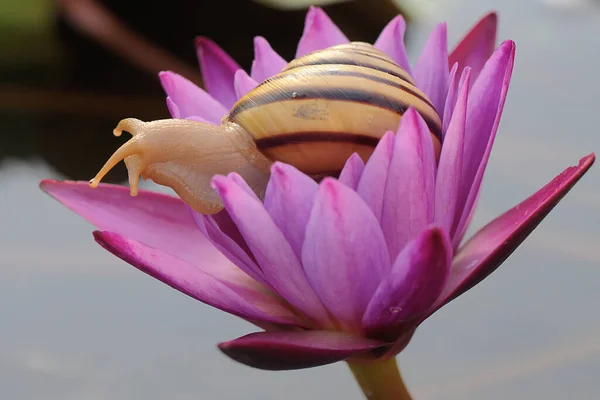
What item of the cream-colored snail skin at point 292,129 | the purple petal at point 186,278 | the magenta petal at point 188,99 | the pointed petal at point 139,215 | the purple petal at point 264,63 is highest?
the purple petal at point 264,63

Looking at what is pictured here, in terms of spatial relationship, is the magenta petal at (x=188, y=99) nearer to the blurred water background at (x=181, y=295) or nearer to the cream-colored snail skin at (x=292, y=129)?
the cream-colored snail skin at (x=292, y=129)

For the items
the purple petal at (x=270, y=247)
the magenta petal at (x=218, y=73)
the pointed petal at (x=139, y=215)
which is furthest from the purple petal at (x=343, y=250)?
the magenta petal at (x=218, y=73)

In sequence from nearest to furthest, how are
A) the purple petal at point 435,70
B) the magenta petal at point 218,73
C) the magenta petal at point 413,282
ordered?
1. the magenta petal at point 413,282
2. the purple petal at point 435,70
3. the magenta petal at point 218,73

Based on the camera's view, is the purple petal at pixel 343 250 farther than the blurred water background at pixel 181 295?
No

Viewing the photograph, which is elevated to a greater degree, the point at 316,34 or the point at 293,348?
the point at 316,34

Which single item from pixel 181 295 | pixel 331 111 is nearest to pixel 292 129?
pixel 331 111

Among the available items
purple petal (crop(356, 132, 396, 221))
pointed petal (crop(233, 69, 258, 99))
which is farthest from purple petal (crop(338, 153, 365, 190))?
pointed petal (crop(233, 69, 258, 99))

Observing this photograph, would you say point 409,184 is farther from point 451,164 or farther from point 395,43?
point 395,43
